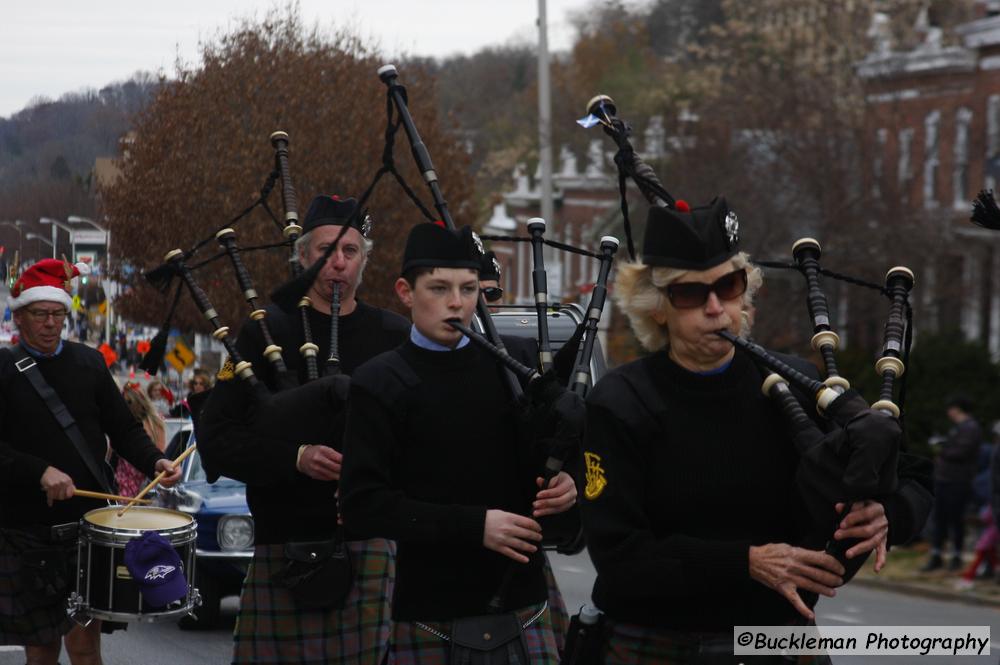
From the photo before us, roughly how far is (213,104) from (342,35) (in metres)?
4.55

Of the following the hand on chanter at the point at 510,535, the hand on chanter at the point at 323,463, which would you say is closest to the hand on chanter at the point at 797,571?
the hand on chanter at the point at 510,535

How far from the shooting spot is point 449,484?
4.95 metres

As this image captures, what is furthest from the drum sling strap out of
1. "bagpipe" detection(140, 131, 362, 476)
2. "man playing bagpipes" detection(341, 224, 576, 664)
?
"man playing bagpipes" detection(341, 224, 576, 664)

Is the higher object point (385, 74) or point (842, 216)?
point (385, 74)

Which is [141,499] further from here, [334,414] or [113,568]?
[334,414]

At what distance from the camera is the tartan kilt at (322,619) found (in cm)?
602

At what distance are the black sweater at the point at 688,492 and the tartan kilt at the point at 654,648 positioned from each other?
0.08 feet

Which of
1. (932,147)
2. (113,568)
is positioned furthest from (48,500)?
(932,147)

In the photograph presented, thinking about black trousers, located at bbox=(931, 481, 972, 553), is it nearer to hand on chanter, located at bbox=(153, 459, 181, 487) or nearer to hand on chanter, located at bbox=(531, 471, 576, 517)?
hand on chanter, located at bbox=(153, 459, 181, 487)

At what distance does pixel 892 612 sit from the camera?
46.8 feet

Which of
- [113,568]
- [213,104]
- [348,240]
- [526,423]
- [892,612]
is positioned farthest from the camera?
[213,104]

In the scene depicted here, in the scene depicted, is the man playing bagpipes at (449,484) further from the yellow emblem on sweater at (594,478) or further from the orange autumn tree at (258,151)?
the orange autumn tree at (258,151)

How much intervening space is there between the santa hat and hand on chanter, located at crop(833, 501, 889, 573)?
460 centimetres

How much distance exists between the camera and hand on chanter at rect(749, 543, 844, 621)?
3.87 m
